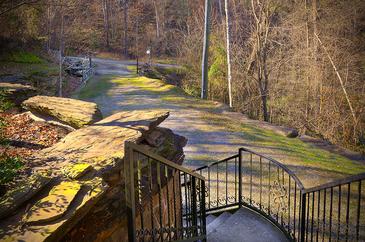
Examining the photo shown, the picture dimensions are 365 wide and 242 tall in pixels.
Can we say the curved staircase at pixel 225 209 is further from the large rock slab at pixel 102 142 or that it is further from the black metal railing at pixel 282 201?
the large rock slab at pixel 102 142

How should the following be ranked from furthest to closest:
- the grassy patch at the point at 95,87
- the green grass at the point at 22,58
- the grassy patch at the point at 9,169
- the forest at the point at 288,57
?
the green grass at the point at 22,58 < the grassy patch at the point at 95,87 < the forest at the point at 288,57 < the grassy patch at the point at 9,169

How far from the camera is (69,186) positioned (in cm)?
336

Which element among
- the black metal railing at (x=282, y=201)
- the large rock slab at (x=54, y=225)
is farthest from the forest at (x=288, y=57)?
the large rock slab at (x=54, y=225)

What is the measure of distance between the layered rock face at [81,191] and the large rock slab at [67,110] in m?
1.07

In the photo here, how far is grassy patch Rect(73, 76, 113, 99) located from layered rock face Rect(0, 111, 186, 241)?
12.5m

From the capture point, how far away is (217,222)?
6.34m

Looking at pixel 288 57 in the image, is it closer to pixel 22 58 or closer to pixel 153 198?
pixel 22 58

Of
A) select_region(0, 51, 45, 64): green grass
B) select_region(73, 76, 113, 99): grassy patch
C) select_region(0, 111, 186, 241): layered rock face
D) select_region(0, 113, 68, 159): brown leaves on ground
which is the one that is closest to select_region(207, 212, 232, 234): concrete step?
select_region(0, 111, 186, 241): layered rock face

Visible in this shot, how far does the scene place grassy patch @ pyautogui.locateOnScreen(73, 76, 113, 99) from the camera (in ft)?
56.6

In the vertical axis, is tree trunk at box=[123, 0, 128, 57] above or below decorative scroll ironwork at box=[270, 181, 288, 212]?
above

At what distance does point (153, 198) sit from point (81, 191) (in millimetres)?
1256

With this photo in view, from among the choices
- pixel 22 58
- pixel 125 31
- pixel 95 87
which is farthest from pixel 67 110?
pixel 125 31

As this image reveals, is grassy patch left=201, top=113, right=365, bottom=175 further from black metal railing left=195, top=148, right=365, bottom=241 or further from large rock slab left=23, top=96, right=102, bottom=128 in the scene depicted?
large rock slab left=23, top=96, right=102, bottom=128

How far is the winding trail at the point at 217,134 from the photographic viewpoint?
9.22 metres
